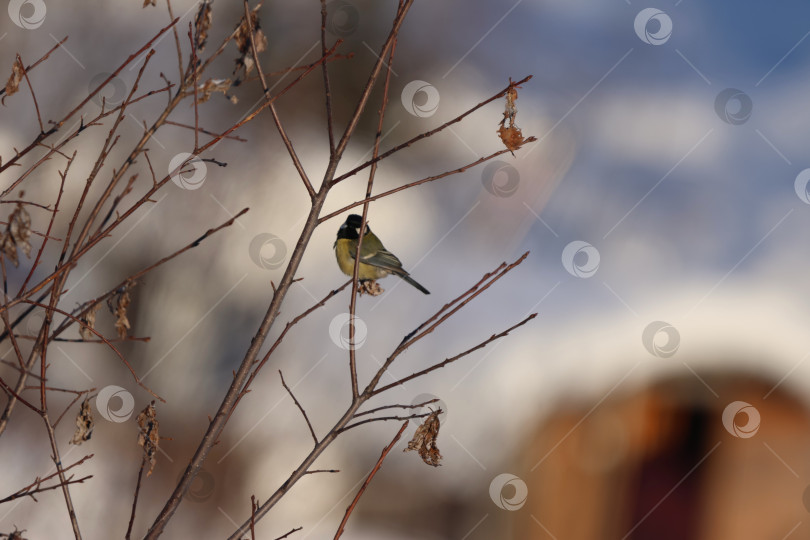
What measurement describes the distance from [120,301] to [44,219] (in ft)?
7.87

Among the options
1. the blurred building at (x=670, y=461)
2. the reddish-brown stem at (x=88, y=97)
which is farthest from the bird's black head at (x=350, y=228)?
the reddish-brown stem at (x=88, y=97)

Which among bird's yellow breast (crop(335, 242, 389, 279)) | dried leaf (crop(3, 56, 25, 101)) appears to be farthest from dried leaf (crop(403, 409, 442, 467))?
bird's yellow breast (crop(335, 242, 389, 279))

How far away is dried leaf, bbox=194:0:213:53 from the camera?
69cm

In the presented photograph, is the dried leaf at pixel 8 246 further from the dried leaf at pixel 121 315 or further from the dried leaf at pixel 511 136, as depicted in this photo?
the dried leaf at pixel 511 136

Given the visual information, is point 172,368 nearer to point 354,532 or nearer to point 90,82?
point 354,532

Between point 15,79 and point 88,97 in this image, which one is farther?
point 15,79

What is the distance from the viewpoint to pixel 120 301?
2.76 feet

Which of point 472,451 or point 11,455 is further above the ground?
point 11,455

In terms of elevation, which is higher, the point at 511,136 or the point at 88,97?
the point at 88,97

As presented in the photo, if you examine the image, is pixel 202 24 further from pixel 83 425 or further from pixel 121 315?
pixel 83 425

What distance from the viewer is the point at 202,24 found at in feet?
2.30

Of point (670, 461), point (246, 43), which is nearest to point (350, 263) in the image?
point (246, 43)

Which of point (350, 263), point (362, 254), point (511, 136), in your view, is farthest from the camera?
point (350, 263)

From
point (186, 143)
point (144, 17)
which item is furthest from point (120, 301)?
point (144, 17)
